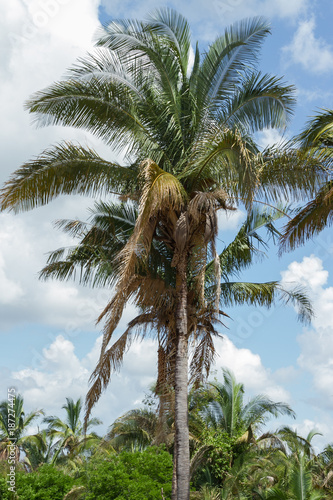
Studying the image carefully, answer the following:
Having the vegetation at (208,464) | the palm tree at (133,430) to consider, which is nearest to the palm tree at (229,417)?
the vegetation at (208,464)

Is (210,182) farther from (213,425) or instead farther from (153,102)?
(213,425)

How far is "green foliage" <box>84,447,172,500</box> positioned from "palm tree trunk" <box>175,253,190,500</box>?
334 cm

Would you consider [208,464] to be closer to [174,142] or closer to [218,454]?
[218,454]

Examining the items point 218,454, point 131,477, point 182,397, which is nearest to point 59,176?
point 182,397

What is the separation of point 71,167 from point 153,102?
260 cm

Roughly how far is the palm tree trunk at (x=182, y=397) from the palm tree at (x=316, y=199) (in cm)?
267

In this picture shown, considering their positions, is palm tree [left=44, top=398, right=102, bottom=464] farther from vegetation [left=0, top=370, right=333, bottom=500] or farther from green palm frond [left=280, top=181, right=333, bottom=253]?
green palm frond [left=280, top=181, right=333, bottom=253]

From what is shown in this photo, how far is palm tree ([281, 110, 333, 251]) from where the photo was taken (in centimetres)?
1166

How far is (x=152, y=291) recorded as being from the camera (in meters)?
12.9

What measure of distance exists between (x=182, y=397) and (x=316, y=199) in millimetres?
5044

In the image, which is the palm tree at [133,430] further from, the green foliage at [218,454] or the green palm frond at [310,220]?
the green palm frond at [310,220]

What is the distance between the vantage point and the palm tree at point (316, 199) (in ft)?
38.2

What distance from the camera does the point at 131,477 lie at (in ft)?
47.9

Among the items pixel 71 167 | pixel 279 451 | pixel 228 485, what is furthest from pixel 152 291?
pixel 279 451
